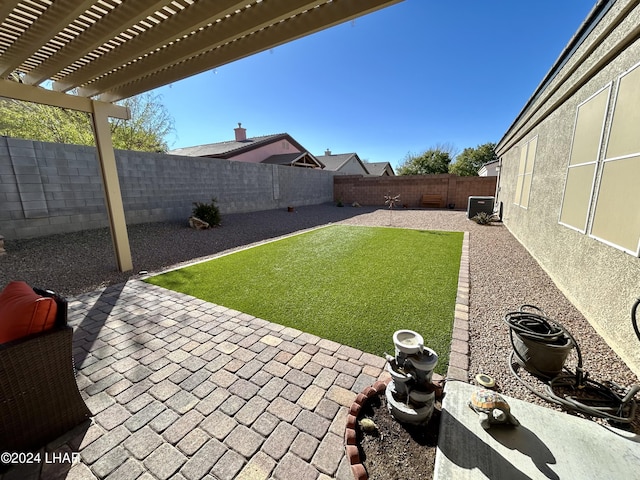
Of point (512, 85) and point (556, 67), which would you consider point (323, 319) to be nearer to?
point (556, 67)

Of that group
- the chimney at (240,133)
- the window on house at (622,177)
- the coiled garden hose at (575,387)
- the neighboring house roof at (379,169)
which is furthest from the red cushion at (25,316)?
the neighboring house roof at (379,169)

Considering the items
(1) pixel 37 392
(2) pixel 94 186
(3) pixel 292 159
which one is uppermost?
(3) pixel 292 159

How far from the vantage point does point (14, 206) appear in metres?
5.23

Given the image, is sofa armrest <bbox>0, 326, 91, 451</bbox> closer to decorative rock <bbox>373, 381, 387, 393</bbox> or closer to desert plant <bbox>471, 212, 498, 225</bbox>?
decorative rock <bbox>373, 381, 387, 393</bbox>

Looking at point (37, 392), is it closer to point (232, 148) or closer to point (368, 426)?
point (368, 426)

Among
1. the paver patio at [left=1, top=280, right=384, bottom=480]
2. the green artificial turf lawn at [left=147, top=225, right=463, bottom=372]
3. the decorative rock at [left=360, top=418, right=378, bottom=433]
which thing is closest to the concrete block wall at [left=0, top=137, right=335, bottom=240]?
the green artificial turf lawn at [left=147, top=225, right=463, bottom=372]

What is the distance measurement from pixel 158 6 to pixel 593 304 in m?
5.25

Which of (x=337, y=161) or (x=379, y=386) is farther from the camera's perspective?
(x=337, y=161)

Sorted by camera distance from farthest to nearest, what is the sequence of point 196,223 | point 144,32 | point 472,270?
point 196,223, point 472,270, point 144,32

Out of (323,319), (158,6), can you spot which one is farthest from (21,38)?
(323,319)

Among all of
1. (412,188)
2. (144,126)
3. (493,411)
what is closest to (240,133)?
(144,126)

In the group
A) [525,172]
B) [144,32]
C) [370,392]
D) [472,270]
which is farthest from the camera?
[525,172]

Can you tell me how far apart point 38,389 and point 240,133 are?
64.1 ft

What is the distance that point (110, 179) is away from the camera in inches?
173
